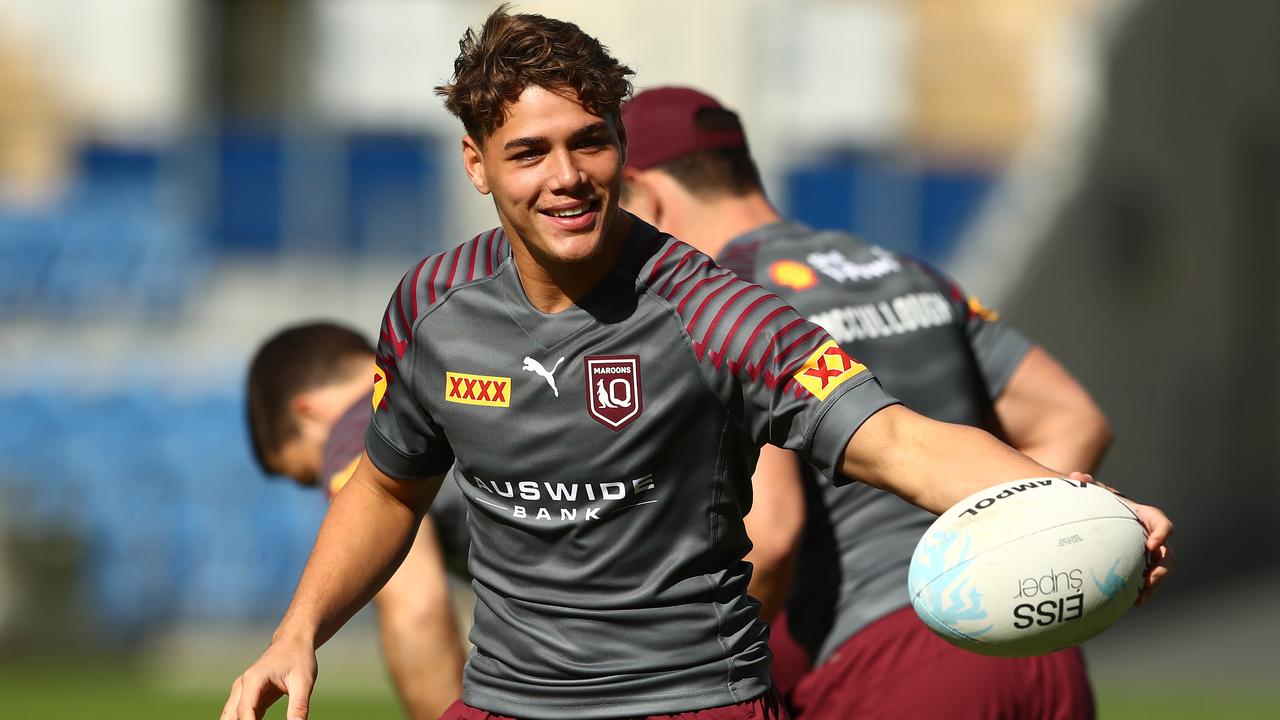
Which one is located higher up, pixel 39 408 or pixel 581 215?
pixel 581 215

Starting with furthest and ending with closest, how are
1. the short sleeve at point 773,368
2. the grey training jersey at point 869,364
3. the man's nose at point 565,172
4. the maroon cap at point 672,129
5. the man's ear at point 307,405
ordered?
the man's ear at point 307,405 < the maroon cap at point 672,129 < the grey training jersey at point 869,364 < the man's nose at point 565,172 < the short sleeve at point 773,368

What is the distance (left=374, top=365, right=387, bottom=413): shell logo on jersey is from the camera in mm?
3721

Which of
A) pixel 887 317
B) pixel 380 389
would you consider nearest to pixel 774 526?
pixel 887 317

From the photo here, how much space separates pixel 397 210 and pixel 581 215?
44.5ft

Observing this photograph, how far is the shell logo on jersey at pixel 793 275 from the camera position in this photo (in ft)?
14.5

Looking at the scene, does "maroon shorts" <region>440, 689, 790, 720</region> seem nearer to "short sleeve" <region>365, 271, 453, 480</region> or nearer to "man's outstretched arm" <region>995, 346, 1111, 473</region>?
"short sleeve" <region>365, 271, 453, 480</region>

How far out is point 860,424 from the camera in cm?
317

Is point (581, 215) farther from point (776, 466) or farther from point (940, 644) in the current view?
→ point (940, 644)

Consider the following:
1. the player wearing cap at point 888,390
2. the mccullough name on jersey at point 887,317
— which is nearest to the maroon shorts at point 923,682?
the player wearing cap at point 888,390

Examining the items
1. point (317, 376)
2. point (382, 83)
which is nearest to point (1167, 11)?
point (382, 83)

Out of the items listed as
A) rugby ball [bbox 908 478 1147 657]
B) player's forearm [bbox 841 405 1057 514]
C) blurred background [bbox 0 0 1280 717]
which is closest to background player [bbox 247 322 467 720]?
player's forearm [bbox 841 405 1057 514]

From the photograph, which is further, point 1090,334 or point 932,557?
point 1090,334

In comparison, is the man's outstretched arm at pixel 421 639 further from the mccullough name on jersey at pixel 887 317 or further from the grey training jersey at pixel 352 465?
the mccullough name on jersey at pixel 887 317

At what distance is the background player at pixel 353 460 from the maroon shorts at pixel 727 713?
112 cm
